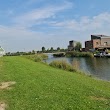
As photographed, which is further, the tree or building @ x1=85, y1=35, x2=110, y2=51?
the tree

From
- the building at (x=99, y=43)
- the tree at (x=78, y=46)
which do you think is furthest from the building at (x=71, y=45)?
the building at (x=99, y=43)

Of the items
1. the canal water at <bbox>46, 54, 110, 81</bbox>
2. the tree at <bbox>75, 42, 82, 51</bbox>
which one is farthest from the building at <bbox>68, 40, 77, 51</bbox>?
the canal water at <bbox>46, 54, 110, 81</bbox>

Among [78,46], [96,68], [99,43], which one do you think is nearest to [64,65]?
[96,68]

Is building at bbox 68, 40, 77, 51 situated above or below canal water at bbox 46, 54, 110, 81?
above

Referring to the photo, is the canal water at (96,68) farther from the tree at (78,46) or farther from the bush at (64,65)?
the tree at (78,46)

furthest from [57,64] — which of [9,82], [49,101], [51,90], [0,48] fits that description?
[0,48]

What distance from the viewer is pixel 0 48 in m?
74.1

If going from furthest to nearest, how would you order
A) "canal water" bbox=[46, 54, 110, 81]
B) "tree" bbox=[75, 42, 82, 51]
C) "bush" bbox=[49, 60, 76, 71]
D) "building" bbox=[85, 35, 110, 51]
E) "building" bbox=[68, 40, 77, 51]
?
"building" bbox=[68, 40, 77, 51]
"tree" bbox=[75, 42, 82, 51]
"building" bbox=[85, 35, 110, 51]
"canal water" bbox=[46, 54, 110, 81]
"bush" bbox=[49, 60, 76, 71]

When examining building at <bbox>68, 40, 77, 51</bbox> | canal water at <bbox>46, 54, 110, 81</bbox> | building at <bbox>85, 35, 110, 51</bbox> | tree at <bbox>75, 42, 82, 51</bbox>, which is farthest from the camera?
building at <bbox>68, 40, 77, 51</bbox>

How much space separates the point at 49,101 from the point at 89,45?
12364 centimetres

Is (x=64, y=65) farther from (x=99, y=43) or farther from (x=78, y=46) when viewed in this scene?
(x=78, y=46)

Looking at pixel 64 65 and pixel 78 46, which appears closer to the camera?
pixel 64 65

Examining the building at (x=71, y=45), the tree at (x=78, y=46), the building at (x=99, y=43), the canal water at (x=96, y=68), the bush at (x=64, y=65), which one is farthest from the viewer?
the building at (x=71, y=45)

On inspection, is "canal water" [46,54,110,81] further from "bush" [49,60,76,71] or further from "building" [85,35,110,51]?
"building" [85,35,110,51]
